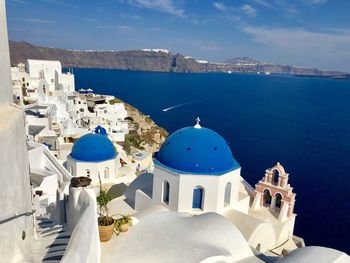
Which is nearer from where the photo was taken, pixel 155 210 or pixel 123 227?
pixel 123 227

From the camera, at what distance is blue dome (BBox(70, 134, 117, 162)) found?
21938 millimetres

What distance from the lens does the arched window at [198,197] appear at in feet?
49.6

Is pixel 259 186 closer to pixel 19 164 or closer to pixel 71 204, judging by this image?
pixel 71 204

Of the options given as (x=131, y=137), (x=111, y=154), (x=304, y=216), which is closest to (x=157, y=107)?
(x=131, y=137)

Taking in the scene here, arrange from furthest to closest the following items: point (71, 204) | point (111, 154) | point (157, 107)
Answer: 1. point (157, 107)
2. point (111, 154)
3. point (71, 204)

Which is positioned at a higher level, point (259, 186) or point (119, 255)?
point (119, 255)

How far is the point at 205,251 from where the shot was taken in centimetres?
979

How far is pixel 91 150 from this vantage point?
72.4 ft

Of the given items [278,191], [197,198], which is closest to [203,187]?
[197,198]

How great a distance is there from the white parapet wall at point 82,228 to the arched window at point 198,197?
7494 millimetres

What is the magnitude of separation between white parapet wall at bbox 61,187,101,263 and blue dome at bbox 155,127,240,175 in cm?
714

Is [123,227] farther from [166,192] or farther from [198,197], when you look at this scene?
[198,197]

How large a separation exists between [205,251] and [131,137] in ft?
144

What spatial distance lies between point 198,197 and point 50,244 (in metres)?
9.42
